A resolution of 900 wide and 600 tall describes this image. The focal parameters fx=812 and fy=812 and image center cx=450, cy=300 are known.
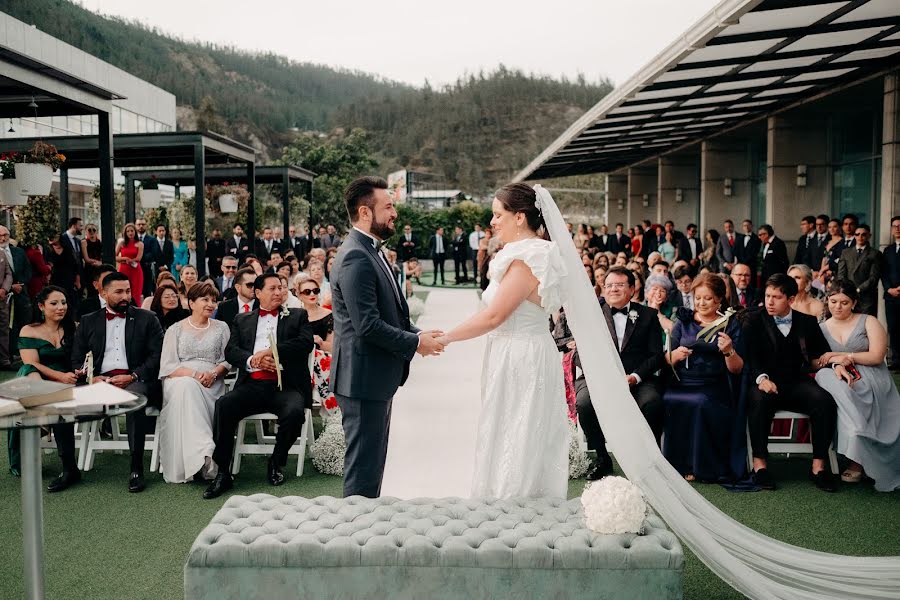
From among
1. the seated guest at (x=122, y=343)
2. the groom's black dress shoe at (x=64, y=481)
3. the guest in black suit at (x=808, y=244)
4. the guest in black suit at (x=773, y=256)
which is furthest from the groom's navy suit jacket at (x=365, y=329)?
the guest in black suit at (x=773, y=256)

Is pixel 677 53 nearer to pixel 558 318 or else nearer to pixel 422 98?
pixel 558 318

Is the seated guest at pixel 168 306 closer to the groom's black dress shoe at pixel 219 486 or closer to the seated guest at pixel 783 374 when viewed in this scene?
the groom's black dress shoe at pixel 219 486

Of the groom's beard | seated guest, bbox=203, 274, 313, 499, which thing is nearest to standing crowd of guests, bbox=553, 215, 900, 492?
seated guest, bbox=203, 274, 313, 499

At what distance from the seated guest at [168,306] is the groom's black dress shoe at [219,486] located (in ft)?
6.62

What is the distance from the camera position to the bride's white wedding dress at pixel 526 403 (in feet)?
13.0

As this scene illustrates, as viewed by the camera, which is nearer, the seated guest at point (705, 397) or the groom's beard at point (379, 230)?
the groom's beard at point (379, 230)

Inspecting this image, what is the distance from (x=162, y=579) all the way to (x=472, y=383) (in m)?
5.57

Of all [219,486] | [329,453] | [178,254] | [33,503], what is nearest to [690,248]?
[178,254]

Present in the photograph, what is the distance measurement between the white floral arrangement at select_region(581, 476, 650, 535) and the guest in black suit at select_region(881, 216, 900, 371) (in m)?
7.49

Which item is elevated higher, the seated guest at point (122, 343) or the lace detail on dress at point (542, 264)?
the lace detail on dress at point (542, 264)

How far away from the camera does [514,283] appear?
400 cm

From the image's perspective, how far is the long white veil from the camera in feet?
12.0

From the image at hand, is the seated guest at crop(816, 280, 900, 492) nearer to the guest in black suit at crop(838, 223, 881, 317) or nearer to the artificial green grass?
the artificial green grass

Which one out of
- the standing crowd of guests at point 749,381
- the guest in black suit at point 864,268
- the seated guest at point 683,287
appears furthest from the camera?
the guest in black suit at point 864,268
